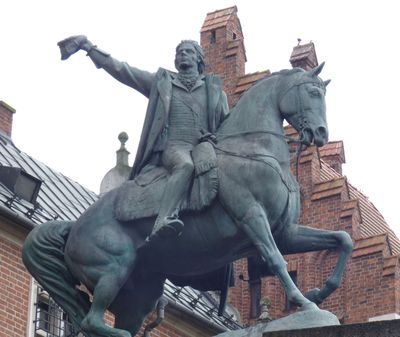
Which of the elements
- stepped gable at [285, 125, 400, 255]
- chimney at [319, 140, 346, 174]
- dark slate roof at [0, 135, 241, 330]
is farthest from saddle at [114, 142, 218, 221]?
chimney at [319, 140, 346, 174]

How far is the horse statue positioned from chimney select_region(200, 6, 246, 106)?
2614cm

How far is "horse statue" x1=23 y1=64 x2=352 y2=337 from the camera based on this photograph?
1255cm

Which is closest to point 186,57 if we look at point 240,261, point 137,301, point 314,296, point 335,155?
point 137,301

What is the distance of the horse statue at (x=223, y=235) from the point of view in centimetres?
1255

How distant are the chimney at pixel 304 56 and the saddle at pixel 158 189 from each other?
2560 cm

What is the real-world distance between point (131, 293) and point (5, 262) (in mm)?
16611

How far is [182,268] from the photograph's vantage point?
12.9 m

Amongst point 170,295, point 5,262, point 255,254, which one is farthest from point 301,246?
point 170,295

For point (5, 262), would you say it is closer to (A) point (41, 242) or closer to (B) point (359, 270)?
(B) point (359, 270)

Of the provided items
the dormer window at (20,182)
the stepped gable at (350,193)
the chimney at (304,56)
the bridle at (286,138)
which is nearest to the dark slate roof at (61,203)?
the dormer window at (20,182)

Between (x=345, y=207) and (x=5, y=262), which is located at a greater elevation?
(x=345, y=207)

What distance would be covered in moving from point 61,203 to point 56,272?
20.0 m

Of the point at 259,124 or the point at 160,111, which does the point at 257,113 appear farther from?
the point at 160,111

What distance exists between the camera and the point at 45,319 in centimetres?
3017
